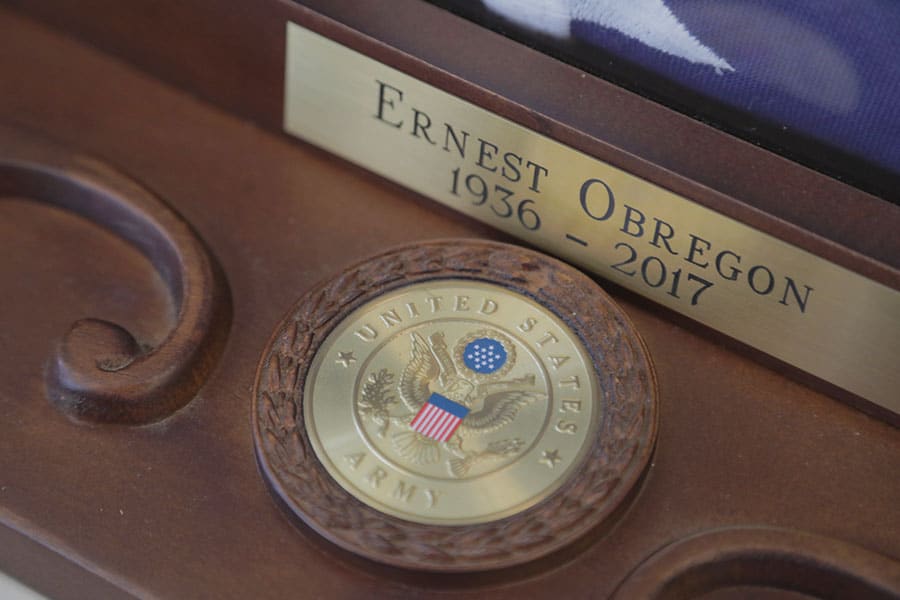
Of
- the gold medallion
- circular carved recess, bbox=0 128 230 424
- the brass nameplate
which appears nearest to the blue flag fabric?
the brass nameplate

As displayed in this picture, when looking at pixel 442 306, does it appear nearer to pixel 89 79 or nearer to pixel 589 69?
pixel 589 69

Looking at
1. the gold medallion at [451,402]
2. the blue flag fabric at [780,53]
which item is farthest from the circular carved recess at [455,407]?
the blue flag fabric at [780,53]

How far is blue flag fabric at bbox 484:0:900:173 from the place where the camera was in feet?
3.53

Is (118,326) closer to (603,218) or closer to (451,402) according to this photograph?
(451,402)

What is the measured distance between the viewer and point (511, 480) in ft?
3.42

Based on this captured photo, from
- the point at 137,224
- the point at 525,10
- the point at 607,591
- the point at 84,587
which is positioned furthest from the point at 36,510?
the point at 525,10

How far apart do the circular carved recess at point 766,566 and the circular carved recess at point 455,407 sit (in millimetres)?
57

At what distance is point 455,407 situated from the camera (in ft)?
3.58

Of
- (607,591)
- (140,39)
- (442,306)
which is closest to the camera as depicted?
(607,591)

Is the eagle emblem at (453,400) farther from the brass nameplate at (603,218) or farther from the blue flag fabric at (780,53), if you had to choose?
the blue flag fabric at (780,53)

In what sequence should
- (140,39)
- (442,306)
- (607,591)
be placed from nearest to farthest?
(607,591), (442,306), (140,39)

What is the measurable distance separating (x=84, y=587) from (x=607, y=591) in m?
0.42

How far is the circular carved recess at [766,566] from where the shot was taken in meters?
1.02

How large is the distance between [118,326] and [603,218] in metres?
0.44
